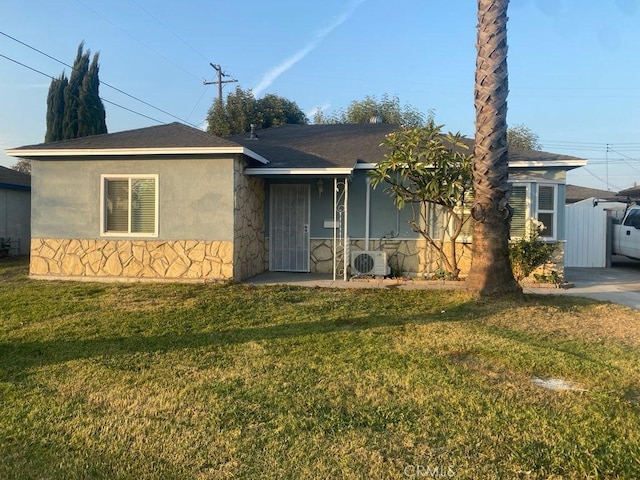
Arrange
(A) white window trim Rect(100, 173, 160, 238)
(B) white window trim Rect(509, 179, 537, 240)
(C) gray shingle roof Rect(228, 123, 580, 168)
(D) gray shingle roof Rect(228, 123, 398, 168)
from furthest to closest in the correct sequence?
1. (D) gray shingle roof Rect(228, 123, 398, 168)
2. (C) gray shingle roof Rect(228, 123, 580, 168)
3. (B) white window trim Rect(509, 179, 537, 240)
4. (A) white window trim Rect(100, 173, 160, 238)

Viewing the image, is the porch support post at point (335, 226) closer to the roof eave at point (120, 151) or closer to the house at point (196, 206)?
the house at point (196, 206)

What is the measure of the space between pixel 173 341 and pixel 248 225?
574 cm

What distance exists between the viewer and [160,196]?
1084cm

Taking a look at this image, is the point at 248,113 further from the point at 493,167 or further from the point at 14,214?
the point at 493,167

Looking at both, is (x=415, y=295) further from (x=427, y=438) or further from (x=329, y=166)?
(x=427, y=438)

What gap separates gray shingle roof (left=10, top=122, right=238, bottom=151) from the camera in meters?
10.5

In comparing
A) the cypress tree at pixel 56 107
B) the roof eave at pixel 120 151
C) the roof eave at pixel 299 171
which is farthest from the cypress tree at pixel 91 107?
the roof eave at pixel 299 171

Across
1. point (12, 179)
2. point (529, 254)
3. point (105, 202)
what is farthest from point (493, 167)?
point (12, 179)

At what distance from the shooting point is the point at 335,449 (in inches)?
130

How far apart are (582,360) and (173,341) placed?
4.72 metres

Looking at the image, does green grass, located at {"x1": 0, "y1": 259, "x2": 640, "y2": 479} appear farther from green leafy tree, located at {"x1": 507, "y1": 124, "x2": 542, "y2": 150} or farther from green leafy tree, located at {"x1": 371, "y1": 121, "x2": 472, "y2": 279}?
green leafy tree, located at {"x1": 507, "y1": 124, "x2": 542, "y2": 150}

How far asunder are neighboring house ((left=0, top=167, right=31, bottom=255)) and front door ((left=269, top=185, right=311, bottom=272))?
10.1m

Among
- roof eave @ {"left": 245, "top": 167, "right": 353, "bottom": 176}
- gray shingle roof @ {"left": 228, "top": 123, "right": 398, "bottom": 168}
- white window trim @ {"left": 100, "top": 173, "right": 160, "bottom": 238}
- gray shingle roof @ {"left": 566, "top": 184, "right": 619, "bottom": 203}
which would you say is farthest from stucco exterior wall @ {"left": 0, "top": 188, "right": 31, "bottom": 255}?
gray shingle roof @ {"left": 566, "top": 184, "right": 619, "bottom": 203}

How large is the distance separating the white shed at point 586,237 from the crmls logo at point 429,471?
47.1ft
